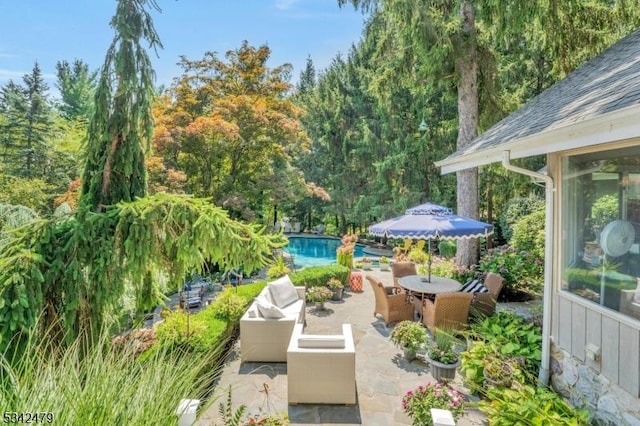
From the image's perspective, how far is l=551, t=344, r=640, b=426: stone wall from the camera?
3533 mm

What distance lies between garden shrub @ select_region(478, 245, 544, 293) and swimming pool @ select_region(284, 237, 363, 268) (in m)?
14.3

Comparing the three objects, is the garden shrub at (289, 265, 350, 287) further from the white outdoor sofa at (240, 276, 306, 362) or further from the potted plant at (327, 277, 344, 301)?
the white outdoor sofa at (240, 276, 306, 362)

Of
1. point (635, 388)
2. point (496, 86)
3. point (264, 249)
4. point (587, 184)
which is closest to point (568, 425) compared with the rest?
point (635, 388)

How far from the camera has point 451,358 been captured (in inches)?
230

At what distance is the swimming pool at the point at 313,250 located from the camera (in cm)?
2542

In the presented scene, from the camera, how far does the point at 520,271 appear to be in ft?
33.2

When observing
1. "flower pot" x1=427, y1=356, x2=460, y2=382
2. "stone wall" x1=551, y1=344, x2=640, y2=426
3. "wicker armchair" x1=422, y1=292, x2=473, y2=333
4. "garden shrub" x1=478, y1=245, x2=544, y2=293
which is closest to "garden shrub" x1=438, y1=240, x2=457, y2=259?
"garden shrub" x1=478, y1=245, x2=544, y2=293

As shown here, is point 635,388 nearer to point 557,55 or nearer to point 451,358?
point 451,358

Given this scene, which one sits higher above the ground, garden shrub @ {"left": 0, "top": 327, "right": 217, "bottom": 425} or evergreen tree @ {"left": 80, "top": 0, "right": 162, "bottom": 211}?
evergreen tree @ {"left": 80, "top": 0, "right": 162, "bottom": 211}

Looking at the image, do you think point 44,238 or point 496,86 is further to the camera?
point 496,86

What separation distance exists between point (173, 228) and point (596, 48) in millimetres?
12102

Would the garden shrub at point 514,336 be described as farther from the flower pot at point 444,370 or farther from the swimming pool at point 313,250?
the swimming pool at point 313,250

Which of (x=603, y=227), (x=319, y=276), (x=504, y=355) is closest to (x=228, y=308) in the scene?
(x=319, y=276)

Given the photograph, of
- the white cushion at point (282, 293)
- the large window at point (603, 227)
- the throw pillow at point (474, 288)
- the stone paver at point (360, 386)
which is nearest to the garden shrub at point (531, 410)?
the stone paver at point (360, 386)
